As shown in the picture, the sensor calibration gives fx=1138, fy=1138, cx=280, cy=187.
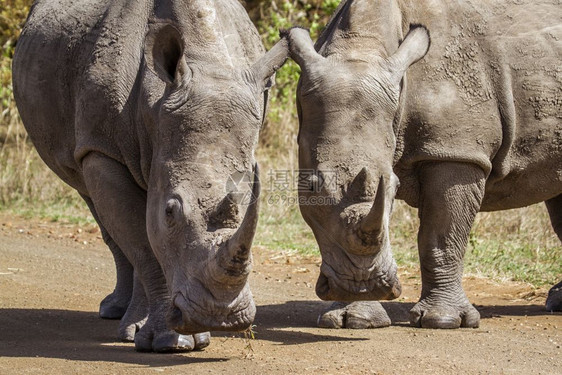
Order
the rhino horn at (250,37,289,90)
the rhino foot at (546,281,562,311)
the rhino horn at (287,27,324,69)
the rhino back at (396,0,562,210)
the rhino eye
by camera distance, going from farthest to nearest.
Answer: the rhino foot at (546,281,562,311), the rhino back at (396,0,562,210), the rhino horn at (287,27,324,69), the rhino horn at (250,37,289,90), the rhino eye

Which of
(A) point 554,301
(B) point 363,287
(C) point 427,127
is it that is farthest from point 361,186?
(A) point 554,301

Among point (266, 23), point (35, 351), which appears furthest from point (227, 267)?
point (266, 23)

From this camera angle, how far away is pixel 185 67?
5.93m

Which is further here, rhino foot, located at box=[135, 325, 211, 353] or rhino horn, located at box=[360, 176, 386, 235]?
rhino foot, located at box=[135, 325, 211, 353]

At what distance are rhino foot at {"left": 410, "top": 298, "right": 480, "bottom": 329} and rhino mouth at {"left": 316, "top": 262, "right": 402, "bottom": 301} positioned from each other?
34.5 inches

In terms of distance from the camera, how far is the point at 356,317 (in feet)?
23.6

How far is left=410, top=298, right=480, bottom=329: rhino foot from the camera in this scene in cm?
718

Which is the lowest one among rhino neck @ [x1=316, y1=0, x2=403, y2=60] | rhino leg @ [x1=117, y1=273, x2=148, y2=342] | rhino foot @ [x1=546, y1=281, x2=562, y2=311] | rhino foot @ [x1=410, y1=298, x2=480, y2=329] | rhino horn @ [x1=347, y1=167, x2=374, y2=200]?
rhino leg @ [x1=117, y1=273, x2=148, y2=342]

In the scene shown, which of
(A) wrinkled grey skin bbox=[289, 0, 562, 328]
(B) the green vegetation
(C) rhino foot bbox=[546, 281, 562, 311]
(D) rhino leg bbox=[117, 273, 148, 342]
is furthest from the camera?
(B) the green vegetation

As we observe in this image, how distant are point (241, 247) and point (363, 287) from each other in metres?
1.34

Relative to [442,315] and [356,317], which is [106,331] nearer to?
[356,317]

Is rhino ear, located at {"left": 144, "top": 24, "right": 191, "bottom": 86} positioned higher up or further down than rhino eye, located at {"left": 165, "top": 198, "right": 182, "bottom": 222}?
higher up

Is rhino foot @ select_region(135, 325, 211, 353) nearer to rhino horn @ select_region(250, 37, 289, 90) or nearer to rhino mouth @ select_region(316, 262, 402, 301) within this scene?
rhino mouth @ select_region(316, 262, 402, 301)

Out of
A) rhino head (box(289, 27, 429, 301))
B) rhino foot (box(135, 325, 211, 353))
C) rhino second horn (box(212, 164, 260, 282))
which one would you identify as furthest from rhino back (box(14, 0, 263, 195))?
rhino second horn (box(212, 164, 260, 282))
